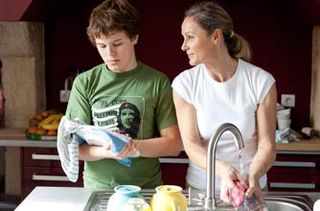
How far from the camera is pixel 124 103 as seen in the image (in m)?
1.72

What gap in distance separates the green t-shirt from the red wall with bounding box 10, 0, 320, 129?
1748mm

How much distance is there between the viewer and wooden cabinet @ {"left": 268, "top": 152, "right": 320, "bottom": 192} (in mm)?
2990

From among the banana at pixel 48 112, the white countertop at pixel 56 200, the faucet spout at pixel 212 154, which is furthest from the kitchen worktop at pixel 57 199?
the banana at pixel 48 112

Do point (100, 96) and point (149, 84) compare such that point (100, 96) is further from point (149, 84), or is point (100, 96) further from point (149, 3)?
point (149, 3)

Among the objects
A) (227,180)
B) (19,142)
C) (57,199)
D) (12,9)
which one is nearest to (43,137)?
(19,142)

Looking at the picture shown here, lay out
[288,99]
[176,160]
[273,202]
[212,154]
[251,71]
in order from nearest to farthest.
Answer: [212,154] < [273,202] < [251,71] < [176,160] < [288,99]

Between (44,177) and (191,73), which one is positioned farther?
(44,177)

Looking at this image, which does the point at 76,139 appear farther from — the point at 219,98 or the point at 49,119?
the point at 49,119

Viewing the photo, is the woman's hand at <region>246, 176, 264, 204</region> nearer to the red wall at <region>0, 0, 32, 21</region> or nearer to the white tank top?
the white tank top

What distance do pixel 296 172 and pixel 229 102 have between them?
1.48 m

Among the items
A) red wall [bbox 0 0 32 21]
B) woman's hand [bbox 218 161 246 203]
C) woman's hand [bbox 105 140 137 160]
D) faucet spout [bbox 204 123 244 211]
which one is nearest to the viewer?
faucet spout [bbox 204 123 244 211]

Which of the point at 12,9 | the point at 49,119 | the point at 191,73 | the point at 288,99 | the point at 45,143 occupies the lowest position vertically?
the point at 45,143

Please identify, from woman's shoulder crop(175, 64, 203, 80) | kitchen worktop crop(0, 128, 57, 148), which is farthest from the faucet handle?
kitchen worktop crop(0, 128, 57, 148)

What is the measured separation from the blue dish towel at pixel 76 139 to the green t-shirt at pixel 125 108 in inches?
3.8
